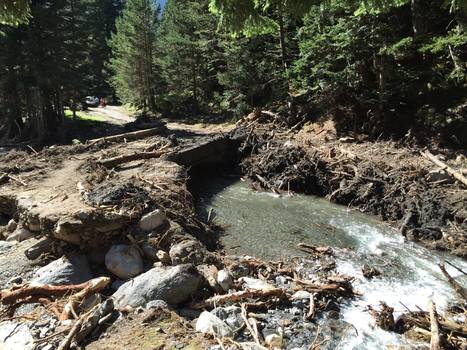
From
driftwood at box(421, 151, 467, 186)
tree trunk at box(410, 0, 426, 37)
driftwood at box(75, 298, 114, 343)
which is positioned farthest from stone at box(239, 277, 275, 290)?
tree trunk at box(410, 0, 426, 37)

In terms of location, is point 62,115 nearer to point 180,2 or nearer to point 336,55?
point 180,2

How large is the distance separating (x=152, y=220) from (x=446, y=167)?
10066 mm

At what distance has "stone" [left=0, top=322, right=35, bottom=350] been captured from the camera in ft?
22.0

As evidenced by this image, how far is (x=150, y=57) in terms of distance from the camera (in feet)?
128

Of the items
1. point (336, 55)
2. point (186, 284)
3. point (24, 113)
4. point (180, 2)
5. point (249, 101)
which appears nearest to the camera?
point (186, 284)

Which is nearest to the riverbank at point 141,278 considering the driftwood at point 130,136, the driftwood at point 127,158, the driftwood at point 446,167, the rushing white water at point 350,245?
the rushing white water at point 350,245

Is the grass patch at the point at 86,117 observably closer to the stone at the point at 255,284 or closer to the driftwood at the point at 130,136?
the driftwood at the point at 130,136

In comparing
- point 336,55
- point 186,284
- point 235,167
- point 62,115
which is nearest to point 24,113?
point 62,115

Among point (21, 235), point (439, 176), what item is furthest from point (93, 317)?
point (439, 176)

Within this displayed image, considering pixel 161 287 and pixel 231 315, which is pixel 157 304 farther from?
pixel 231 315

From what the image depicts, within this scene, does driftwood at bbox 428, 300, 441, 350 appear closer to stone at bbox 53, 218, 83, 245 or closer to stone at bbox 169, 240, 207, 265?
stone at bbox 169, 240, 207, 265

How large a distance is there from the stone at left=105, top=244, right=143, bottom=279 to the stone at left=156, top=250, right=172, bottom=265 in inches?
17.4

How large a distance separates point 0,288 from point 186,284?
4195 mm

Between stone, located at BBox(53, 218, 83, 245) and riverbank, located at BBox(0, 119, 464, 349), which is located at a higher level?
stone, located at BBox(53, 218, 83, 245)
